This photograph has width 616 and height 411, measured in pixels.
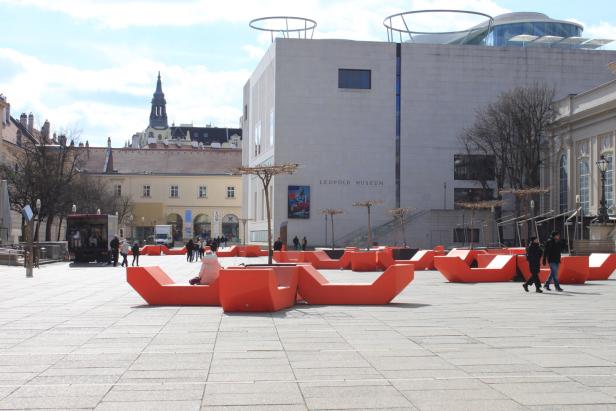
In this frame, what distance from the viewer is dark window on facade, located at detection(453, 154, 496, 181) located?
2975 inches

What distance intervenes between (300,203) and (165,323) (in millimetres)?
63076

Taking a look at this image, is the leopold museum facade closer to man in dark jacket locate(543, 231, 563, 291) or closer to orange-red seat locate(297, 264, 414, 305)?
man in dark jacket locate(543, 231, 563, 291)

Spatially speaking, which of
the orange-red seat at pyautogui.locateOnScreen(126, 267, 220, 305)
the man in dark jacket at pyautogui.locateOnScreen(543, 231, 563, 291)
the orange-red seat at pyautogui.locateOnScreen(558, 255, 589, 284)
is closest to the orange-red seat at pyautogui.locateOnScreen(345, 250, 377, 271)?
the orange-red seat at pyautogui.locateOnScreen(558, 255, 589, 284)

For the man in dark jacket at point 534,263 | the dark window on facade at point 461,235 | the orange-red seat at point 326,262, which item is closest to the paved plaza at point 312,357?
the man in dark jacket at point 534,263

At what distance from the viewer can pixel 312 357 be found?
1057 centimetres

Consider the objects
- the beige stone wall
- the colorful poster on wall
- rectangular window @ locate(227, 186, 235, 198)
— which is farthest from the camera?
rectangular window @ locate(227, 186, 235, 198)

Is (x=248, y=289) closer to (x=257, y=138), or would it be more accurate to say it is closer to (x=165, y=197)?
(x=257, y=138)

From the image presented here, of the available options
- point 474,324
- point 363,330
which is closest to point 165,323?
point 363,330

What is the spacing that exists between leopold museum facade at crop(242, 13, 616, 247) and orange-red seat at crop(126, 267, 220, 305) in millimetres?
58713

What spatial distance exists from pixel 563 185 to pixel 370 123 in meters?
20.7

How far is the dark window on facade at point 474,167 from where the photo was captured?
75562 millimetres

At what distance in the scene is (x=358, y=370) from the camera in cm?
955

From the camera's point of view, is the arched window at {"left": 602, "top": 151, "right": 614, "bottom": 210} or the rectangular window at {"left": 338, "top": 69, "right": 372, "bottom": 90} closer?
the arched window at {"left": 602, "top": 151, "right": 614, "bottom": 210}

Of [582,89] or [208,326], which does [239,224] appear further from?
[208,326]
